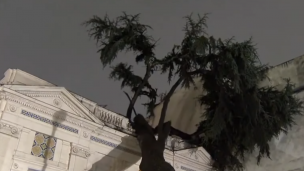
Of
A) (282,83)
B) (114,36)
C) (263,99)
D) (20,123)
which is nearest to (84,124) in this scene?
(20,123)

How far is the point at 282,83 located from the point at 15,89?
11586 millimetres

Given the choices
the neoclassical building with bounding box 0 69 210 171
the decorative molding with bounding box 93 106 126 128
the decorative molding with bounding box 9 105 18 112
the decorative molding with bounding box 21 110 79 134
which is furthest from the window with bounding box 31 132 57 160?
the decorative molding with bounding box 93 106 126 128

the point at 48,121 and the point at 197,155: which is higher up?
the point at 197,155

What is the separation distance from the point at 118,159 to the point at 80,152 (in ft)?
4.53

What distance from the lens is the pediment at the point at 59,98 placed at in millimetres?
9977

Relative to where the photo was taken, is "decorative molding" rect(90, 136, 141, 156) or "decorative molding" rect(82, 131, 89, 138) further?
"decorative molding" rect(90, 136, 141, 156)

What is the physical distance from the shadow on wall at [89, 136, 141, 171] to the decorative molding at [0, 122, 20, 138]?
2399 millimetres

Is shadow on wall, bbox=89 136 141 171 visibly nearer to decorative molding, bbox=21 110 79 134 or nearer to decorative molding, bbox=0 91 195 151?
decorative molding, bbox=0 91 195 151

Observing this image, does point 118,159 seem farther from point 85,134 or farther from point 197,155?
point 197,155

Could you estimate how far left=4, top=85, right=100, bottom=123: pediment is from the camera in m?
9.98

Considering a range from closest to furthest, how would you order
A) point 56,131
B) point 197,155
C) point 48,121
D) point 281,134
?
point 48,121
point 56,131
point 197,155
point 281,134

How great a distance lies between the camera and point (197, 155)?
13664 millimetres

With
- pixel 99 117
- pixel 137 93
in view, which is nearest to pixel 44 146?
pixel 99 117

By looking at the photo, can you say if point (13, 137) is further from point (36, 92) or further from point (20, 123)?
point (36, 92)
